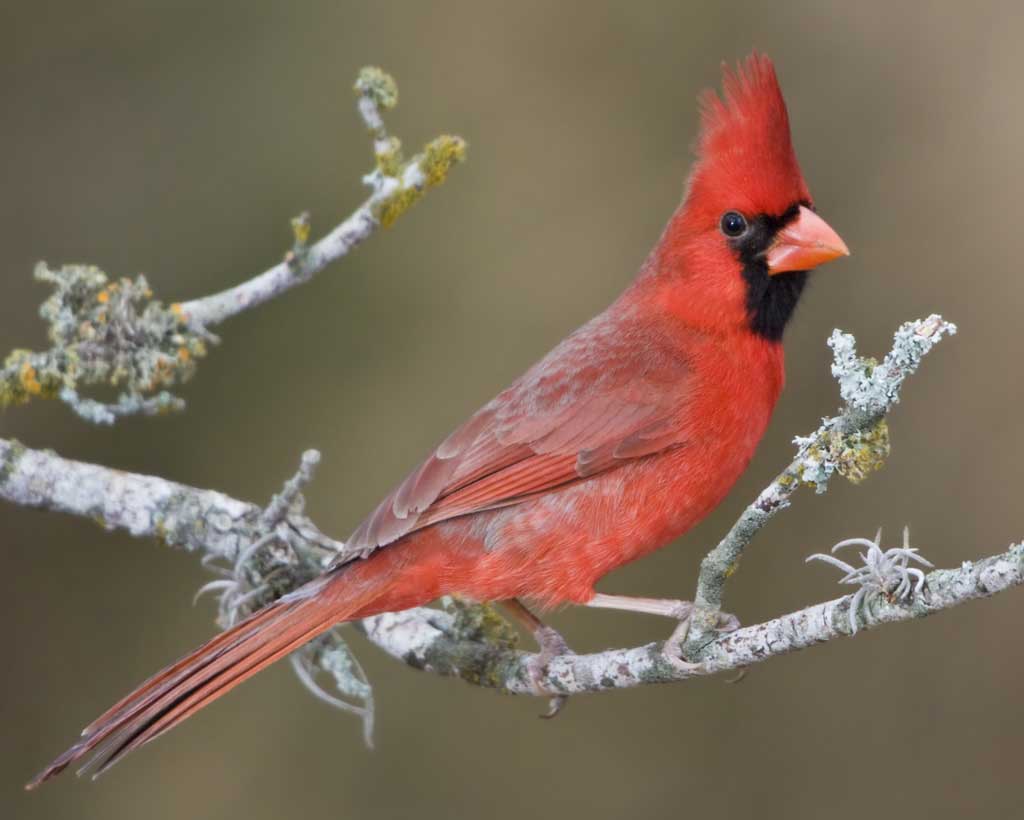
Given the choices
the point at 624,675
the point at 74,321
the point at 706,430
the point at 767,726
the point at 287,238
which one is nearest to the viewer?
the point at 624,675

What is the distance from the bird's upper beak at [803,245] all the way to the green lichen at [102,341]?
1.31 metres

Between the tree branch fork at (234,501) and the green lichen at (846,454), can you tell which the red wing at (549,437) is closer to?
the tree branch fork at (234,501)

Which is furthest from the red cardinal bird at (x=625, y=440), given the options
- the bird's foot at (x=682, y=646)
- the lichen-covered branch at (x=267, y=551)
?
the bird's foot at (x=682, y=646)

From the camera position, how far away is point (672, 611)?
10.4ft

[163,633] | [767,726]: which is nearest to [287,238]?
[163,633]

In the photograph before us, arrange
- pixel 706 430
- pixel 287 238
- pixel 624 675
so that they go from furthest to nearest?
pixel 287 238 < pixel 706 430 < pixel 624 675

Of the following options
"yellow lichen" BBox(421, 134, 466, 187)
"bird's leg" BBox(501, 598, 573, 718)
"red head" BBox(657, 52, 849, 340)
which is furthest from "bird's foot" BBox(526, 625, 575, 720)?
"yellow lichen" BBox(421, 134, 466, 187)

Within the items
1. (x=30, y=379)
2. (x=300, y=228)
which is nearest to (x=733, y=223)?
(x=300, y=228)

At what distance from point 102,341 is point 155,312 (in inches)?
5.3

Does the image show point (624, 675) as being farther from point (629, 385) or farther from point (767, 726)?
point (767, 726)

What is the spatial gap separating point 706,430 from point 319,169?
228cm

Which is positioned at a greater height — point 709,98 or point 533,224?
point 533,224

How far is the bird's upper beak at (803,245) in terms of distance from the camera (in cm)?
332

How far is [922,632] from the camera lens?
478cm
